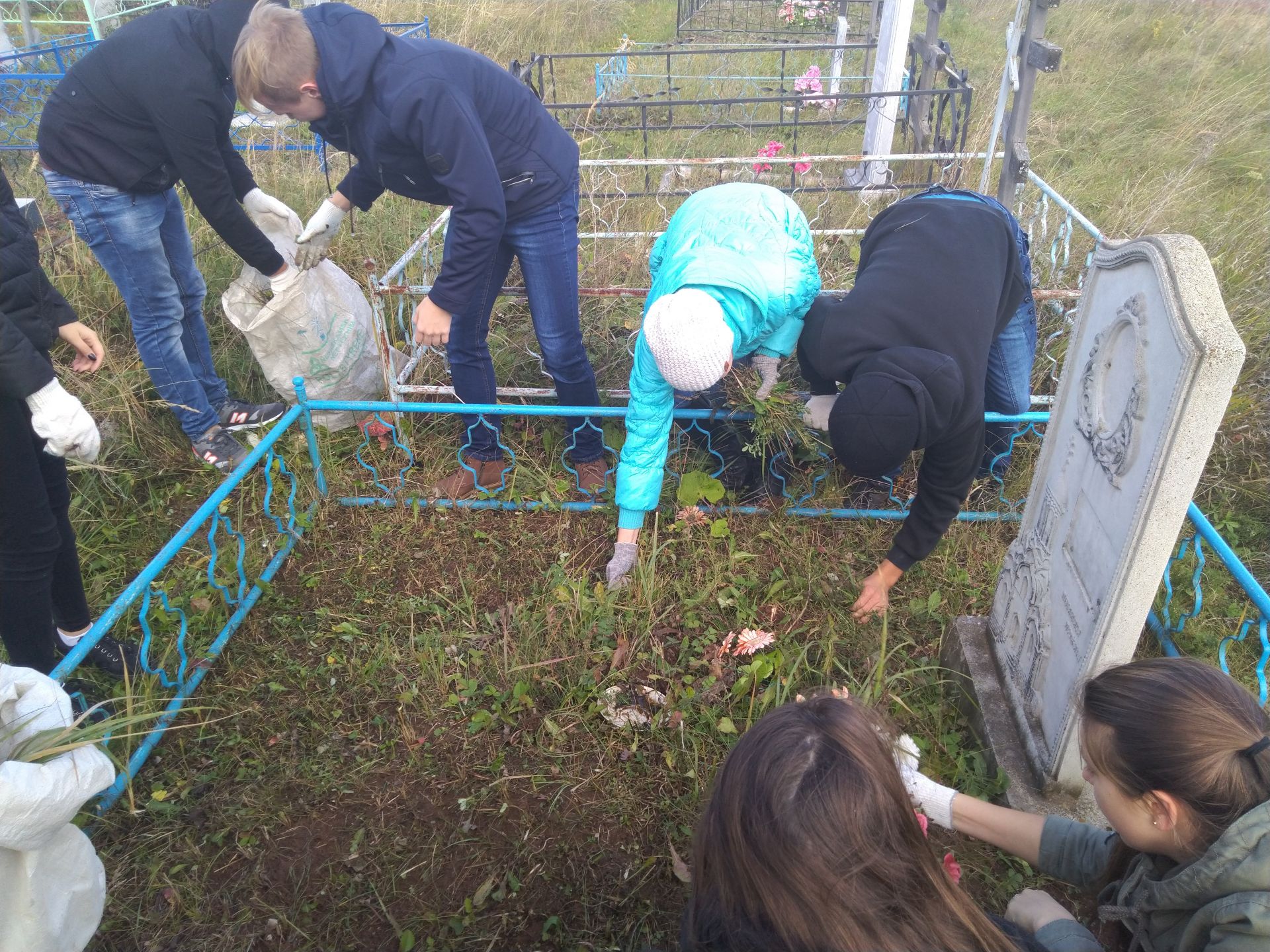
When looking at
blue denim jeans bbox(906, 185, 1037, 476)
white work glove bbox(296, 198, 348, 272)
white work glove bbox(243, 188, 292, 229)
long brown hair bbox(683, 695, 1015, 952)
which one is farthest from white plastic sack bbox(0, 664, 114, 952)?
blue denim jeans bbox(906, 185, 1037, 476)

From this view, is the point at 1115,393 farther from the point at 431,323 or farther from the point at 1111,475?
the point at 431,323

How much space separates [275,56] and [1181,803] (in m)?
2.78

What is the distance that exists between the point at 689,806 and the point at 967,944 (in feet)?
3.74

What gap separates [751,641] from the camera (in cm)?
254

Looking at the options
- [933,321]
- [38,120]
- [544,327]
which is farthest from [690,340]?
[38,120]

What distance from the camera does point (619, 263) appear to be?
4.45 metres

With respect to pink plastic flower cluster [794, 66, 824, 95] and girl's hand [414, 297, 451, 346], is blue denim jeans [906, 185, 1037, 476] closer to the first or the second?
girl's hand [414, 297, 451, 346]

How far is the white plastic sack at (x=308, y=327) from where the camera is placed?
136 inches

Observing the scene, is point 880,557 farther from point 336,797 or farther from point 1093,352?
point 336,797

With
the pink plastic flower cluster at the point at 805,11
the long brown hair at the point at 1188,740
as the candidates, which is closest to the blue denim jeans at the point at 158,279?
the long brown hair at the point at 1188,740

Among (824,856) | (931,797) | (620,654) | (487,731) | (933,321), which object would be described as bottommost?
(487,731)

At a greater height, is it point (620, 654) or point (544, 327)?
point (544, 327)

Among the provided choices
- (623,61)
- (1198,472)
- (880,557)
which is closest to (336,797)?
(880,557)

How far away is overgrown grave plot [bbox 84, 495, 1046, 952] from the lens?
2.03 meters
